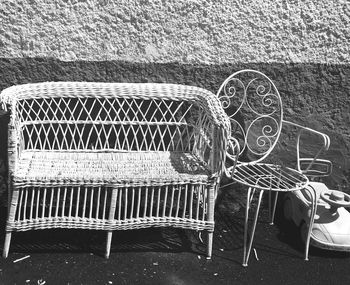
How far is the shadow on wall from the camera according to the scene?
10.5 feet

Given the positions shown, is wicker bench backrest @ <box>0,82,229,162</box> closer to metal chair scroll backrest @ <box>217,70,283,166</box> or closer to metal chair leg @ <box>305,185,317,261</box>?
metal chair scroll backrest @ <box>217,70,283,166</box>

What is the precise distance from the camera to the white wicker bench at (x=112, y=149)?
2.76m

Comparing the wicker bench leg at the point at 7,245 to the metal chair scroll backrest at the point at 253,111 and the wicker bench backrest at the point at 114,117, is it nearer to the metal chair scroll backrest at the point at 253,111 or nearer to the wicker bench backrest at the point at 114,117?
the wicker bench backrest at the point at 114,117

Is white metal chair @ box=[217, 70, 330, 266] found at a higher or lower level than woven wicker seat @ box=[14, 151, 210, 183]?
higher

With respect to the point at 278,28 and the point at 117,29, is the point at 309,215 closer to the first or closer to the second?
the point at 278,28

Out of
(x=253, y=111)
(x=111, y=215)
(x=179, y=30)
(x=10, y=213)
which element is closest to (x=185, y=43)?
(x=179, y=30)

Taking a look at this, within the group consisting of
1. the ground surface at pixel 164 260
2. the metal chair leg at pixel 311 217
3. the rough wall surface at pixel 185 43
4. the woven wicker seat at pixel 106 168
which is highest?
the rough wall surface at pixel 185 43

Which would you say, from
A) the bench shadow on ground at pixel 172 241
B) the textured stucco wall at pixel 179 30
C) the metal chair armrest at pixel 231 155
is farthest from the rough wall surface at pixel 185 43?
the bench shadow on ground at pixel 172 241

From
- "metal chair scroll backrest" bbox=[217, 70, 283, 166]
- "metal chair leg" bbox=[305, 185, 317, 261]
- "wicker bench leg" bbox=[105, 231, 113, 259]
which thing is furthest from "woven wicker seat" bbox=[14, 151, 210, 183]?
"metal chair leg" bbox=[305, 185, 317, 261]

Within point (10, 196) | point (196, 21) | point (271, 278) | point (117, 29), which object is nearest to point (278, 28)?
point (196, 21)

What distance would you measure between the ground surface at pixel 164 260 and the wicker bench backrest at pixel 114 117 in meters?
0.58

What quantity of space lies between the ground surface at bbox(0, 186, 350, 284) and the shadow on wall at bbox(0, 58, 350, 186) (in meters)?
0.72

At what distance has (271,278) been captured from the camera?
110 inches

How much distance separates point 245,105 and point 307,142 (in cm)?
53
